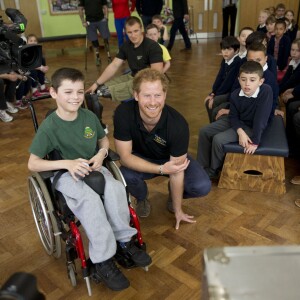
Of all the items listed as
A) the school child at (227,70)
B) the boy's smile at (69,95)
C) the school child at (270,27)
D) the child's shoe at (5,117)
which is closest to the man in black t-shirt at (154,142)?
the boy's smile at (69,95)

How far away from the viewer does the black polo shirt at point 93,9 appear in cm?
551

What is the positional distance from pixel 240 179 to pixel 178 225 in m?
0.59

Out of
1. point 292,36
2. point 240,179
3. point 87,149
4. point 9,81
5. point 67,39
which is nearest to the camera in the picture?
point 87,149

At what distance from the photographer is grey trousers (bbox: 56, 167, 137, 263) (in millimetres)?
1403

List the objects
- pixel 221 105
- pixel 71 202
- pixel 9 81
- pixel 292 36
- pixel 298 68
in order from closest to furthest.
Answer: pixel 71 202
pixel 221 105
pixel 298 68
pixel 9 81
pixel 292 36

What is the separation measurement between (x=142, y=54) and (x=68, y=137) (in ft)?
4.61

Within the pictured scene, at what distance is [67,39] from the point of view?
7445 mm

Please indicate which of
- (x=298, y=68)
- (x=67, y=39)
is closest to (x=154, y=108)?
(x=298, y=68)

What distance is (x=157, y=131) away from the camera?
1.75 meters

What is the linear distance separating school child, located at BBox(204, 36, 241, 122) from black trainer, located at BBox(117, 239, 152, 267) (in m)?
1.59

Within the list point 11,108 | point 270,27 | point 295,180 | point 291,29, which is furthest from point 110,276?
point 291,29

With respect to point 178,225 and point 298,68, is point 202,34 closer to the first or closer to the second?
point 298,68

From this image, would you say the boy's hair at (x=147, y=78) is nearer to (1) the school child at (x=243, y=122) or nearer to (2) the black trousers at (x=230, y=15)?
(1) the school child at (x=243, y=122)

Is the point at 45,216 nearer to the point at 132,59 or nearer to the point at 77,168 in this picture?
the point at 77,168
